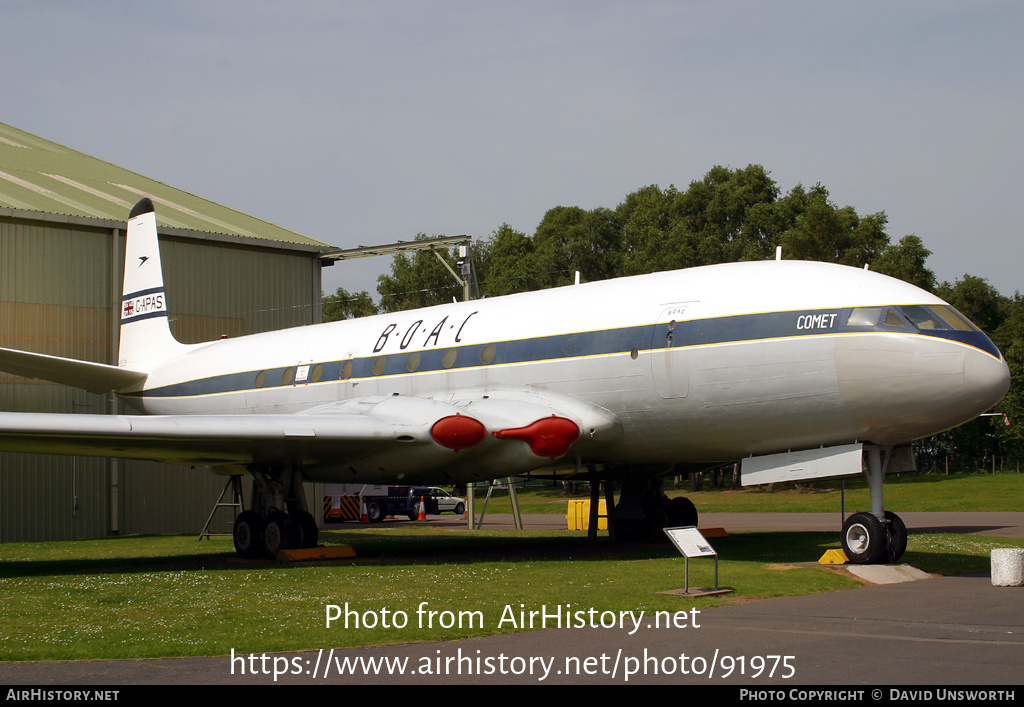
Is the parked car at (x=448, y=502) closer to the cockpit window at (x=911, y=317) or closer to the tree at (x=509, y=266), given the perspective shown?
the tree at (x=509, y=266)

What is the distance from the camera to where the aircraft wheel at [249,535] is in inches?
635

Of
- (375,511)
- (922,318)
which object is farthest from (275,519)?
(375,511)

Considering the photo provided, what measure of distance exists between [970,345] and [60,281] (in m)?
20.8

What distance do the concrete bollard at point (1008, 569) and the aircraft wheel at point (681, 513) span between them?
6.82 metres

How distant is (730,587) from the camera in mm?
11297

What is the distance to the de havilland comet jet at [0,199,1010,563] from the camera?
12219 mm

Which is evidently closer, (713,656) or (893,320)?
(713,656)

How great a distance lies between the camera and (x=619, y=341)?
1405 centimetres

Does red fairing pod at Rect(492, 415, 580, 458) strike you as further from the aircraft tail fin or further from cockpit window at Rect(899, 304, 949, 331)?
the aircraft tail fin

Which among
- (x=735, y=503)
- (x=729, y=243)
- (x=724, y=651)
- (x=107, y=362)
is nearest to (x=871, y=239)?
(x=729, y=243)

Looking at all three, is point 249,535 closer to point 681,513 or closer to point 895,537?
point 681,513

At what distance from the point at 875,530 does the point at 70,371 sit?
Answer: 1459 centimetres

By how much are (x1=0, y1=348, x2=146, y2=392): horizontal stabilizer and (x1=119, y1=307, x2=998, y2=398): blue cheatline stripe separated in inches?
142
